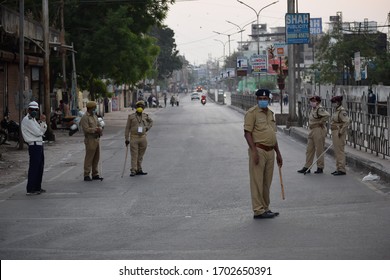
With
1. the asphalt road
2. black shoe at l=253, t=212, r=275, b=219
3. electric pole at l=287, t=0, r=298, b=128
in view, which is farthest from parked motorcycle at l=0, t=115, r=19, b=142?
black shoe at l=253, t=212, r=275, b=219

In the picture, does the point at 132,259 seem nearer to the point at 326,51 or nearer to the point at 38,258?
the point at 38,258

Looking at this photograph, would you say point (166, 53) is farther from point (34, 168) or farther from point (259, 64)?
point (34, 168)

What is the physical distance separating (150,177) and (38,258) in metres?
9.54

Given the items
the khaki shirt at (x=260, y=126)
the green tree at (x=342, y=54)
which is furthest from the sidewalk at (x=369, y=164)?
the green tree at (x=342, y=54)

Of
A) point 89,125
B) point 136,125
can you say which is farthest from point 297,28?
point 89,125

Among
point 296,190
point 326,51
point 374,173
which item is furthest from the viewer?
point 326,51

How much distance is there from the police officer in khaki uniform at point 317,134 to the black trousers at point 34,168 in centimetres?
605

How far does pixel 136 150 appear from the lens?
1889 centimetres

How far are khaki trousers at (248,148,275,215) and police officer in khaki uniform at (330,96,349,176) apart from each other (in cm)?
646

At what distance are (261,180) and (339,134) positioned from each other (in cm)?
681

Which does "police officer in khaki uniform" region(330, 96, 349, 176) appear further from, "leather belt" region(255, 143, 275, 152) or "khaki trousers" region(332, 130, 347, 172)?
→ "leather belt" region(255, 143, 275, 152)

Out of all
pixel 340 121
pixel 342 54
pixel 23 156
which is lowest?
pixel 23 156

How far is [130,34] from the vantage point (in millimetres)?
45375

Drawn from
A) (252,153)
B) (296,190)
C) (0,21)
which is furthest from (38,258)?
(0,21)
